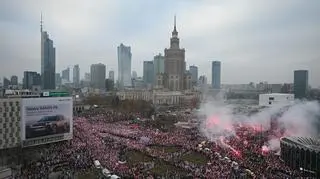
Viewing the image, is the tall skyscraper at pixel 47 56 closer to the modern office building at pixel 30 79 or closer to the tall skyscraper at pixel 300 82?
the modern office building at pixel 30 79

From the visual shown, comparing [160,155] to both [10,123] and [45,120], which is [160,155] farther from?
[10,123]

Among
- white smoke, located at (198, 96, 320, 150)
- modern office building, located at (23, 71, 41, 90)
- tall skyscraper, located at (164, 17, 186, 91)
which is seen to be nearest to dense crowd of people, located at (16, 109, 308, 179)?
white smoke, located at (198, 96, 320, 150)

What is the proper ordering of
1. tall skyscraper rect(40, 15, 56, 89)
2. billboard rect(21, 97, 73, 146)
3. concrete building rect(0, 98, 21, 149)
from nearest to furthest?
concrete building rect(0, 98, 21, 149) → billboard rect(21, 97, 73, 146) → tall skyscraper rect(40, 15, 56, 89)

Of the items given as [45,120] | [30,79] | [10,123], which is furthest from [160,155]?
[30,79]

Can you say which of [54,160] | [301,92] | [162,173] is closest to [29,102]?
[54,160]

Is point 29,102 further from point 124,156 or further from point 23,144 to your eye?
point 124,156

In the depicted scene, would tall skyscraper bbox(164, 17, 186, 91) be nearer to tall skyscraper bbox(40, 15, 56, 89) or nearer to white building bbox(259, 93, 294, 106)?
white building bbox(259, 93, 294, 106)
